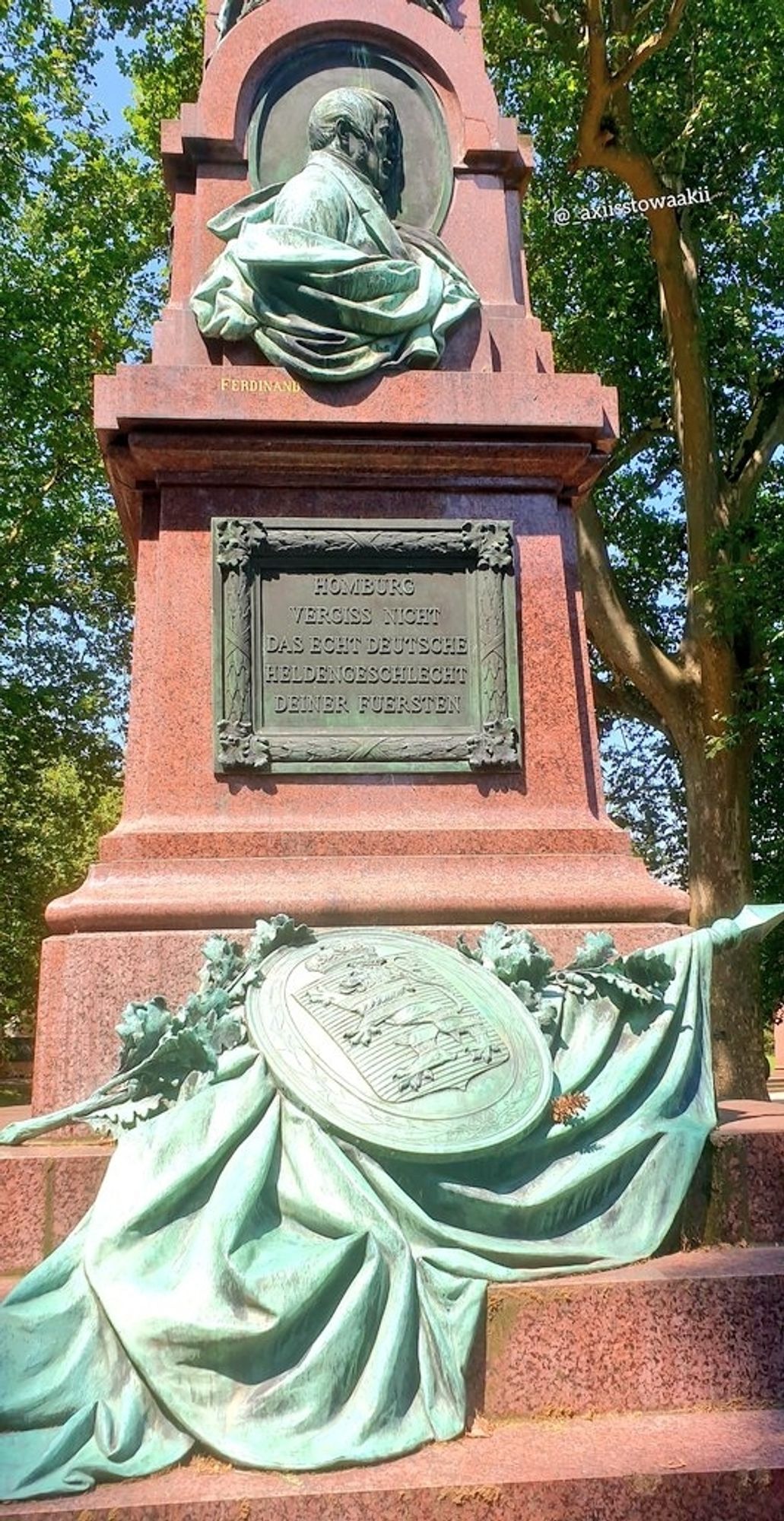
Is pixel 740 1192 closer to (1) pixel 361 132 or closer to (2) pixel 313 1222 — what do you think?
(2) pixel 313 1222

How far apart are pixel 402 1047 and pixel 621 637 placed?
10949mm

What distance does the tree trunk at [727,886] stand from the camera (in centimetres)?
1247

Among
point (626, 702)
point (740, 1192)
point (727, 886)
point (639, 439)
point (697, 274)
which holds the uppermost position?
point (697, 274)

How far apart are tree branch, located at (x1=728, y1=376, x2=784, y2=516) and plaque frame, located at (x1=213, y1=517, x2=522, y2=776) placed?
10.2m

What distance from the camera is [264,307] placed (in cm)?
552

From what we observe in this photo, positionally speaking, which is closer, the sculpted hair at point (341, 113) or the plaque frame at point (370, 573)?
the plaque frame at point (370, 573)

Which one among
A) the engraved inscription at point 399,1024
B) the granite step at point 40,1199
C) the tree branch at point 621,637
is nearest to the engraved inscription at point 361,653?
the engraved inscription at point 399,1024

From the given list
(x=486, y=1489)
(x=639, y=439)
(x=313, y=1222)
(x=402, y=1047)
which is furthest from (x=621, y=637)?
(x=486, y=1489)

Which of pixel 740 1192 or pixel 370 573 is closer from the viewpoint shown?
pixel 740 1192

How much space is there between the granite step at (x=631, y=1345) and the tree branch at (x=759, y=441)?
12.4 m

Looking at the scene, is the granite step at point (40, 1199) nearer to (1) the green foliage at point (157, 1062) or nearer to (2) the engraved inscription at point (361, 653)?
(1) the green foliage at point (157, 1062)

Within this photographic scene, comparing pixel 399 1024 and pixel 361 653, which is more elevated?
pixel 361 653

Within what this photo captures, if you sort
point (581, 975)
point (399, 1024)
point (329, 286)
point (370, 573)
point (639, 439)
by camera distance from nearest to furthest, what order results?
point (399, 1024), point (581, 975), point (370, 573), point (329, 286), point (639, 439)

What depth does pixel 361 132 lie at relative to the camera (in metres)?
5.92
